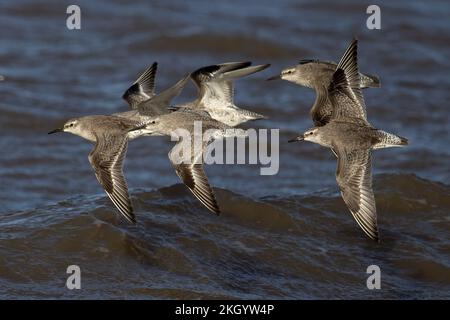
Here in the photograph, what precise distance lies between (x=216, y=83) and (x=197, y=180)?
6.69 ft

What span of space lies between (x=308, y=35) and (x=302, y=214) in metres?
7.84

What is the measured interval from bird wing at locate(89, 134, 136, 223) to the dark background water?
18.9 inches

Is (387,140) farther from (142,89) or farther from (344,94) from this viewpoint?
(142,89)

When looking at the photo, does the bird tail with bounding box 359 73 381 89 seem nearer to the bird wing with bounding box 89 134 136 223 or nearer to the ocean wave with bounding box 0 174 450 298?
the ocean wave with bounding box 0 174 450 298

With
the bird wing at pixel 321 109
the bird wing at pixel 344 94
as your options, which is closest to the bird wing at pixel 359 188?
the bird wing at pixel 344 94

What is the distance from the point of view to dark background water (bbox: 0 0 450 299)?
341 inches

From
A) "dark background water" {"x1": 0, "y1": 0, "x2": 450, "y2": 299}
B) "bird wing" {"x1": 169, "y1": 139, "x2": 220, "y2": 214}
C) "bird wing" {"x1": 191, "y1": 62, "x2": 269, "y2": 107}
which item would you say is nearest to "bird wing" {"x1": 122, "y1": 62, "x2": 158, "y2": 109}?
"bird wing" {"x1": 191, "y1": 62, "x2": 269, "y2": 107}

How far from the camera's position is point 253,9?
60.7ft

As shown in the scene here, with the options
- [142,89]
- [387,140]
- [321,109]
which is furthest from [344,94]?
[142,89]

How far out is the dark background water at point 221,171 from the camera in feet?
28.4
